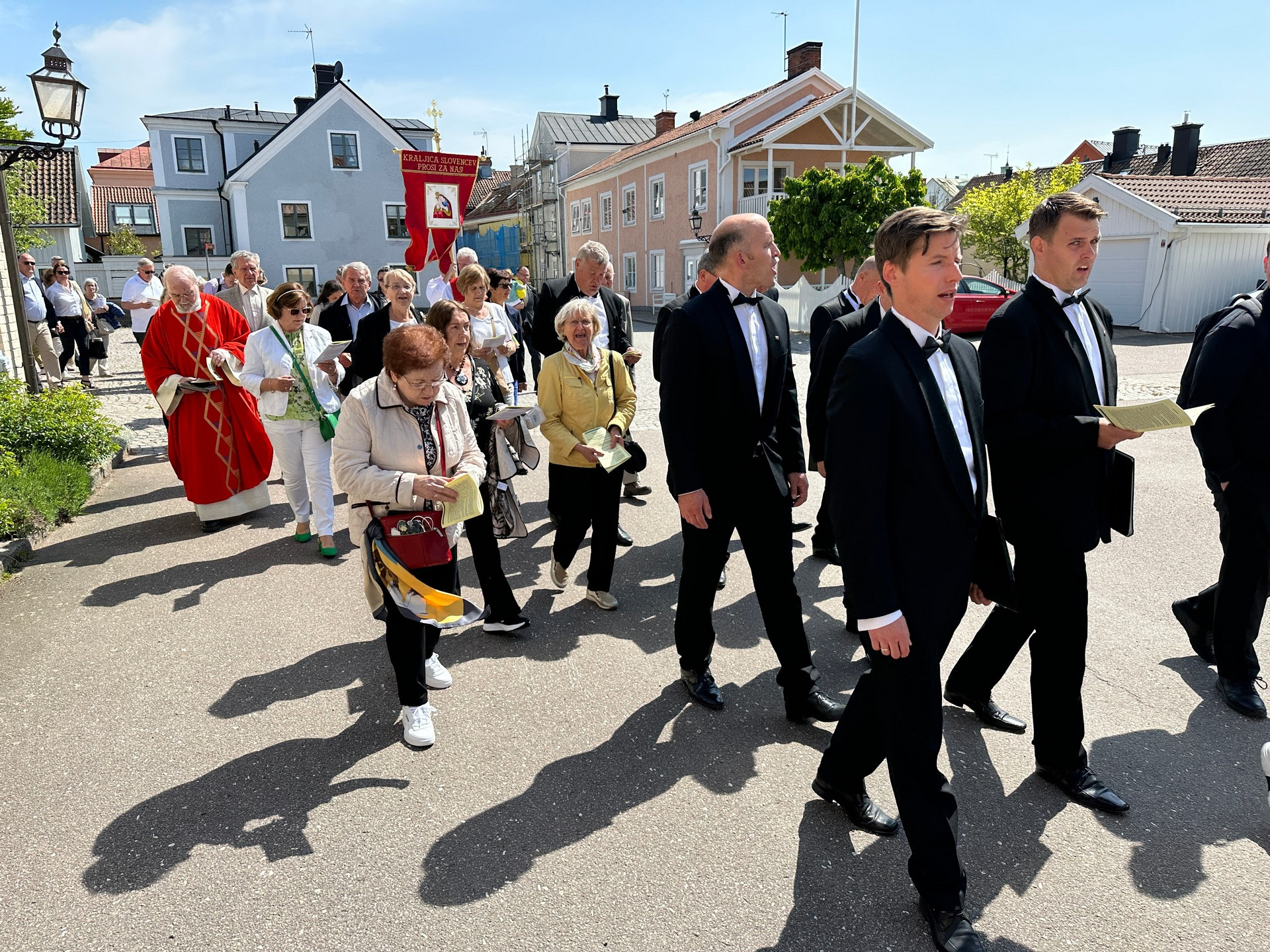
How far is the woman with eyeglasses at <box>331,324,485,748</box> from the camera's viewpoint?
3.42m

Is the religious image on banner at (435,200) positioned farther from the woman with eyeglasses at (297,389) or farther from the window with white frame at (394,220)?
the window with white frame at (394,220)

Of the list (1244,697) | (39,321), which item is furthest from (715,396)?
(39,321)

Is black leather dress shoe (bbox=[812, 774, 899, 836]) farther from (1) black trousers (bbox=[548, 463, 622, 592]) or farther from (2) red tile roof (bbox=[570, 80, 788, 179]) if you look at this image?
(2) red tile roof (bbox=[570, 80, 788, 179])

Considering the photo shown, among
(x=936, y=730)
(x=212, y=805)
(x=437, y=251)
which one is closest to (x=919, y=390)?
(x=936, y=730)

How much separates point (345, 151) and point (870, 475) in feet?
132

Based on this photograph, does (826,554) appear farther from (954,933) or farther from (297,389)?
(297,389)

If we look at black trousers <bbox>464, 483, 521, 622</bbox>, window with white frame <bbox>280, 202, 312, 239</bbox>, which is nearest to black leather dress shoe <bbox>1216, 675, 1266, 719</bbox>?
black trousers <bbox>464, 483, 521, 622</bbox>

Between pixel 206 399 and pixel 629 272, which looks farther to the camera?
pixel 629 272

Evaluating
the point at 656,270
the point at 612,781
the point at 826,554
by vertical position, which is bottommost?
the point at 612,781

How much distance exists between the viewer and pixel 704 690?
13.1 feet

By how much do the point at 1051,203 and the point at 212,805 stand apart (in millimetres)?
3918

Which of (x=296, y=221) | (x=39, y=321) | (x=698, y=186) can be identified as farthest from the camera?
(x=296, y=221)

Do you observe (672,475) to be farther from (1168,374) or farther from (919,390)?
(1168,374)

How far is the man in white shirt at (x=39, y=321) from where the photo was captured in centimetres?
1193
